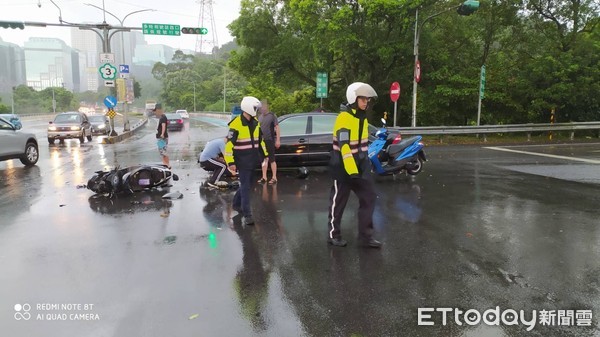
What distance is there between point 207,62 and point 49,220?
348 feet

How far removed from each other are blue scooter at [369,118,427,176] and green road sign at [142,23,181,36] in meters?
16.2

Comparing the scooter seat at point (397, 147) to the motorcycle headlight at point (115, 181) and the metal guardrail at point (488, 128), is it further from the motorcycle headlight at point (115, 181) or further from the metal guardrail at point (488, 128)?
the metal guardrail at point (488, 128)

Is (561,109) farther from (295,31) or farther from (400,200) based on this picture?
(400,200)

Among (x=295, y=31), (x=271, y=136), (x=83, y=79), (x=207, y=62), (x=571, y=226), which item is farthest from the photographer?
(x=83, y=79)

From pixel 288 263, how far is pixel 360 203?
3.92 feet

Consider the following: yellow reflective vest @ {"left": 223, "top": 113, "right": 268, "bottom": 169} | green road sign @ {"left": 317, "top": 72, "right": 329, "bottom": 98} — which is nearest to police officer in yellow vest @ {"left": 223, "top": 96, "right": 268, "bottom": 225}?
yellow reflective vest @ {"left": 223, "top": 113, "right": 268, "bottom": 169}

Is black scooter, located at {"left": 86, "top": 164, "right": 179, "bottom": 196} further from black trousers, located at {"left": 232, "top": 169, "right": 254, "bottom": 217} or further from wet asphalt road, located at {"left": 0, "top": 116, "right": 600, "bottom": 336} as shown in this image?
black trousers, located at {"left": 232, "top": 169, "right": 254, "bottom": 217}

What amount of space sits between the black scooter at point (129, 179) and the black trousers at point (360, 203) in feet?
14.9

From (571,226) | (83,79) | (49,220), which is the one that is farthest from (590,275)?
(83,79)

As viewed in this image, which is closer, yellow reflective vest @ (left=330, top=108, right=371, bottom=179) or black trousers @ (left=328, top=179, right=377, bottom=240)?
yellow reflective vest @ (left=330, top=108, right=371, bottom=179)

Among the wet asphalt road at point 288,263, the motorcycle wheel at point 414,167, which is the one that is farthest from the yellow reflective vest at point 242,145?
the motorcycle wheel at point 414,167

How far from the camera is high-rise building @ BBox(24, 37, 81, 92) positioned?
122181 millimetres

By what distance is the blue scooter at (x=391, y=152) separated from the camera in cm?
969

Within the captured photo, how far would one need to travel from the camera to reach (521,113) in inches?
902
